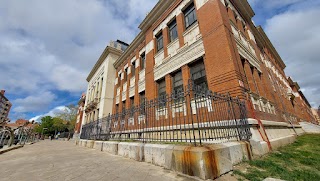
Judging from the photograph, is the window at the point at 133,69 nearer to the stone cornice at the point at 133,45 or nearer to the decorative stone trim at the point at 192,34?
the stone cornice at the point at 133,45

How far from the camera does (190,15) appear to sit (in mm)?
8883

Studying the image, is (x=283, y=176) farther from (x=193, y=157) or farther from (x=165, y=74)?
(x=165, y=74)

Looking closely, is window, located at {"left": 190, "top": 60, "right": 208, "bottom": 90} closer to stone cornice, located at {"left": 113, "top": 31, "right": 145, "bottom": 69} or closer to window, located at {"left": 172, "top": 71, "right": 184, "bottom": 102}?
window, located at {"left": 172, "top": 71, "right": 184, "bottom": 102}

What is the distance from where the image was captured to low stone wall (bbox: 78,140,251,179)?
2660 millimetres

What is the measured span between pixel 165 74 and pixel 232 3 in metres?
6.55

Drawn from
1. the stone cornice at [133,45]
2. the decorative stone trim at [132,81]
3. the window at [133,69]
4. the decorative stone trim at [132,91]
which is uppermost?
the stone cornice at [133,45]

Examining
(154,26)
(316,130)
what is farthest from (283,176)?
(316,130)

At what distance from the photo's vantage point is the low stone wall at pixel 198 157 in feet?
8.73

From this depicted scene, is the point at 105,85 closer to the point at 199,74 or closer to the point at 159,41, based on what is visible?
the point at 159,41

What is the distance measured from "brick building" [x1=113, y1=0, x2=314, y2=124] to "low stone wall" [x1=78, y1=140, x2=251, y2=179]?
2.60 metres

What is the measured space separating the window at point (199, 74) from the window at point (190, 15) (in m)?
2.81

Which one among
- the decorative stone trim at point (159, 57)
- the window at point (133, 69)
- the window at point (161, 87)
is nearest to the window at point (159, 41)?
the decorative stone trim at point (159, 57)

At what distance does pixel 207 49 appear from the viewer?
6859 millimetres

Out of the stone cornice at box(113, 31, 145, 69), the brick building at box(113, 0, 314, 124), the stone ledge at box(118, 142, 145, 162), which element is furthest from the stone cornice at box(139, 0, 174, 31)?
the stone ledge at box(118, 142, 145, 162)
